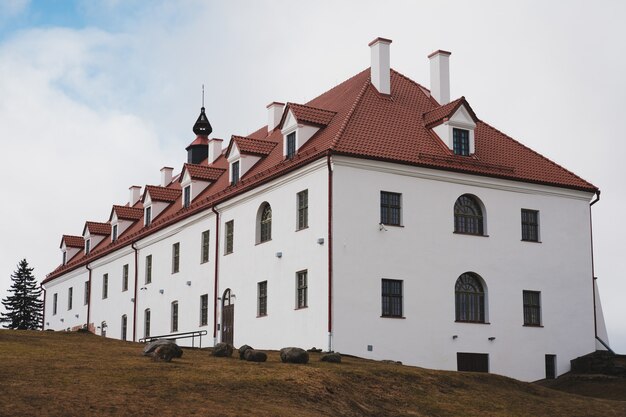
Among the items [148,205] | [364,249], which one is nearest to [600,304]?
[364,249]

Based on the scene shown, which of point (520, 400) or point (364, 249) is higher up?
point (364, 249)

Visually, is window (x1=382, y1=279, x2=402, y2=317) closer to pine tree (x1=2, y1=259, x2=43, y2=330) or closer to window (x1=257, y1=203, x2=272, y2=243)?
window (x1=257, y1=203, x2=272, y2=243)

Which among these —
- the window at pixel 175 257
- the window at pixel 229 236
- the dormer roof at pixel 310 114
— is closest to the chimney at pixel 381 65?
the dormer roof at pixel 310 114

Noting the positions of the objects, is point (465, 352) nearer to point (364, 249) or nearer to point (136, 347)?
point (364, 249)

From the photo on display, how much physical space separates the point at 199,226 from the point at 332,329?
13.2 meters

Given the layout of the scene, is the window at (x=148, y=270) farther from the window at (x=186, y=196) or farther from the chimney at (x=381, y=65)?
the chimney at (x=381, y=65)

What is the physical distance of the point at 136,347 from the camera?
99.3 feet

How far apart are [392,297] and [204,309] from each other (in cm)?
1160

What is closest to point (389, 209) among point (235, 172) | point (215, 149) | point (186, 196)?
point (235, 172)

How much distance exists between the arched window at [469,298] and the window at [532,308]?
2.01 m

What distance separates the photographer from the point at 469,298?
115 ft

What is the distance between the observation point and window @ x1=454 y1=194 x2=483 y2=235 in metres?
35.6

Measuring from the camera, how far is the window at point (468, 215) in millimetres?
35562

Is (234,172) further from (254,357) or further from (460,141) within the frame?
(254,357)
